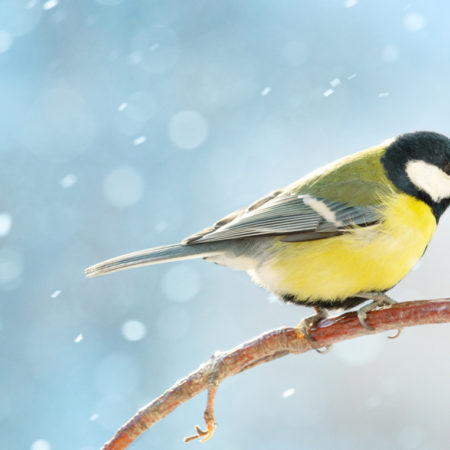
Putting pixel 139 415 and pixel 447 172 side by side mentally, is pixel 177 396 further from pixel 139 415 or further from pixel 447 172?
pixel 447 172

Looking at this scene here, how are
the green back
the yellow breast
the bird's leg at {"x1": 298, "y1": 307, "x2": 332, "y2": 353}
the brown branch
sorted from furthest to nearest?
the green back → the yellow breast → the bird's leg at {"x1": 298, "y1": 307, "x2": 332, "y2": 353} → the brown branch

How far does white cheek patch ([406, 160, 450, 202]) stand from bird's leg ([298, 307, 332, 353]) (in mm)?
279

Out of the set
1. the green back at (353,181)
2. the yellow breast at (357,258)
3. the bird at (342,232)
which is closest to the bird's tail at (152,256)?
the bird at (342,232)

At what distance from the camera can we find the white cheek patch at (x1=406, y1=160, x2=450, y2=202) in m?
0.98

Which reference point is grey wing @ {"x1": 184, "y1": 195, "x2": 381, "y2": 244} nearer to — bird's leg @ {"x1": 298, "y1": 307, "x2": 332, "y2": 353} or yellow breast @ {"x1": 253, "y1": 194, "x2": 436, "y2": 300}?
yellow breast @ {"x1": 253, "y1": 194, "x2": 436, "y2": 300}

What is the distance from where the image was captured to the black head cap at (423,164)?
3.17ft

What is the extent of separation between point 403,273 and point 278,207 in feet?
0.85

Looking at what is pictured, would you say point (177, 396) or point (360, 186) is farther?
point (360, 186)

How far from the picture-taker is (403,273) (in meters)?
0.92

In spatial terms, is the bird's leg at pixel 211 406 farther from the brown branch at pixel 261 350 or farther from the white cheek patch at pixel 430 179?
the white cheek patch at pixel 430 179

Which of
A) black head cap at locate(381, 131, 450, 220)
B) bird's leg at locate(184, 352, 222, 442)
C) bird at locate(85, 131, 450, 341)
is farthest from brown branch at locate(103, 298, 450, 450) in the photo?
black head cap at locate(381, 131, 450, 220)

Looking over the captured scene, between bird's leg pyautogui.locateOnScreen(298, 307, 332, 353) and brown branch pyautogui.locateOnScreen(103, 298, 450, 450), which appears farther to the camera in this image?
bird's leg pyautogui.locateOnScreen(298, 307, 332, 353)

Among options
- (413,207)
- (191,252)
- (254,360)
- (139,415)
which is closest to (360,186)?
(413,207)

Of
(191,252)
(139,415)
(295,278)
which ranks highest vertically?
(191,252)
